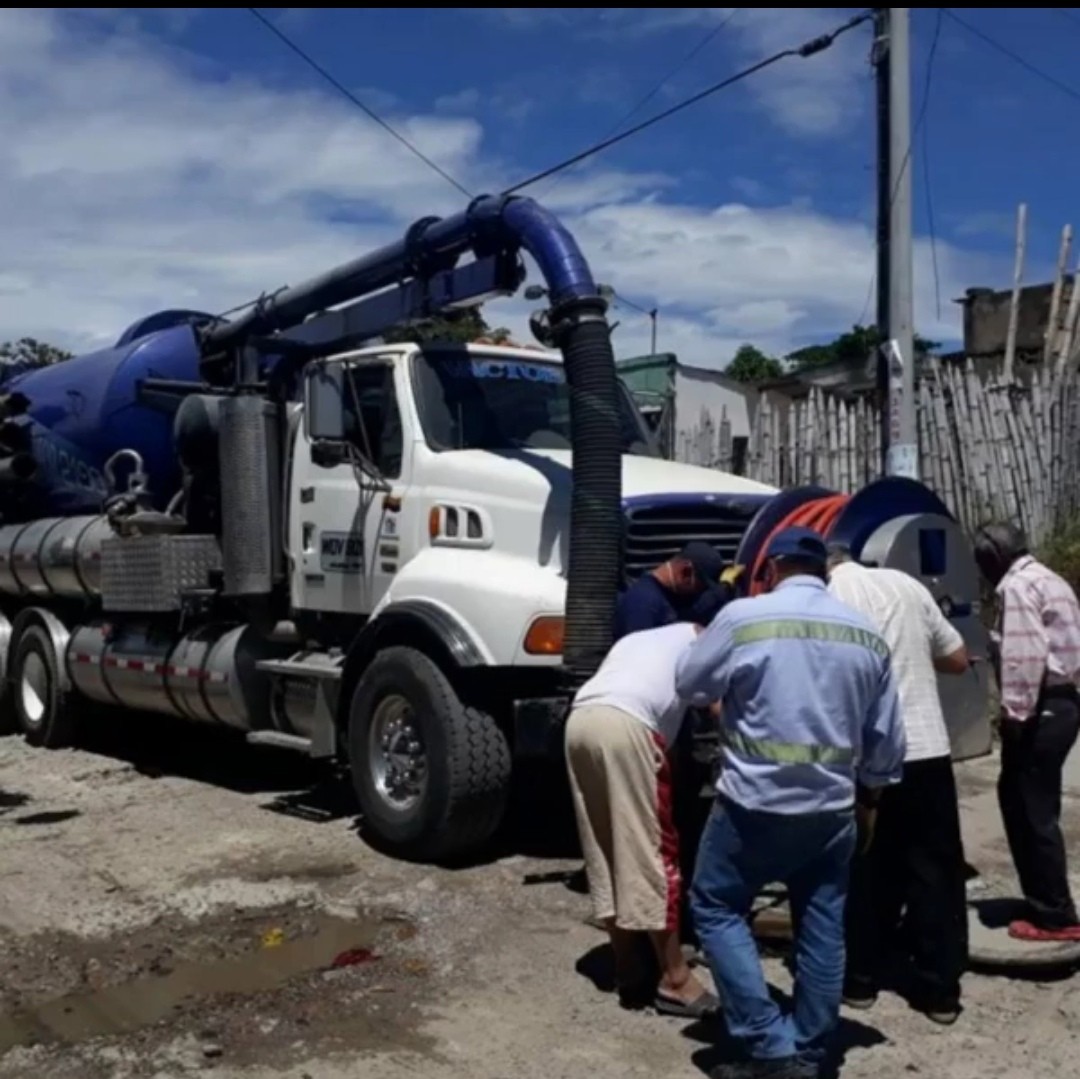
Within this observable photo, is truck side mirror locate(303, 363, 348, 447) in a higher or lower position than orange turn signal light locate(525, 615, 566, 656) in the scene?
higher

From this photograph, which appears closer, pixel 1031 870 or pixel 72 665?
pixel 1031 870

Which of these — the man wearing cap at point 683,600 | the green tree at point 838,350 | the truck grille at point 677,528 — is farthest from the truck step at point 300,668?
the green tree at point 838,350

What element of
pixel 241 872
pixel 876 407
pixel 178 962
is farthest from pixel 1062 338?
pixel 178 962

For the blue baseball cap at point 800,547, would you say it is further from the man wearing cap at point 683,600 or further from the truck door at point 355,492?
the truck door at point 355,492

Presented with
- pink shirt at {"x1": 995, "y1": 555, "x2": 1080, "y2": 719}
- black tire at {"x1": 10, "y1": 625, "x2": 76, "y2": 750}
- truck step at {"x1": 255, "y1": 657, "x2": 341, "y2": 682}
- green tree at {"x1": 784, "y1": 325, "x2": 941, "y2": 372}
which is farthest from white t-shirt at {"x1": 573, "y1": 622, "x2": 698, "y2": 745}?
green tree at {"x1": 784, "y1": 325, "x2": 941, "y2": 372}

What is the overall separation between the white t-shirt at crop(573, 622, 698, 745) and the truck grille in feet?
5.61

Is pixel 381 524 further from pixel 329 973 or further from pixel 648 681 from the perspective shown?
pixel 648 681

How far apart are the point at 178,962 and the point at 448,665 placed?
6.78 feet

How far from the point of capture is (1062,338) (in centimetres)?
1521

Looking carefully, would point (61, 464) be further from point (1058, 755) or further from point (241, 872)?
point (1058, 755)

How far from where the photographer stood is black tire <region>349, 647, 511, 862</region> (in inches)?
298

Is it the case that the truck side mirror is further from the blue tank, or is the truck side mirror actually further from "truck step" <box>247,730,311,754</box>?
the blue tank

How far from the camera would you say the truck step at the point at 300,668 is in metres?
8.75

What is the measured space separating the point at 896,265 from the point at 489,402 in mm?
4060
